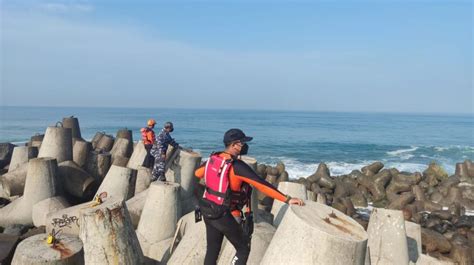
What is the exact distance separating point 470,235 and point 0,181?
37.0ft

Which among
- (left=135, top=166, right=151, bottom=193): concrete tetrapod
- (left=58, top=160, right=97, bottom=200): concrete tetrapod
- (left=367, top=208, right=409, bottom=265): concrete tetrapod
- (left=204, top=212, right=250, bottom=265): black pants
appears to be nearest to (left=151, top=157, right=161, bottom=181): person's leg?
(left=135, top=166, right=151, bottom=193): concrete tetrapod

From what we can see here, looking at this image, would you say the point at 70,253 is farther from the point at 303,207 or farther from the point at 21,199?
the point at 21,199

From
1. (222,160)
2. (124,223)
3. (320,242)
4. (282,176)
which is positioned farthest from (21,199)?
(282,176)

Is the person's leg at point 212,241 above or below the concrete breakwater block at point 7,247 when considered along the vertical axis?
above

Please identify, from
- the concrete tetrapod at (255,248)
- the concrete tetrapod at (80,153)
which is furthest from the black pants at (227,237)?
the concrete tetrapod at (80,153)

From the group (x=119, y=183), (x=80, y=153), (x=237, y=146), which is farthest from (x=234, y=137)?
A: (x=80, y=153)

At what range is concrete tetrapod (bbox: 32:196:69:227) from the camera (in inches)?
292

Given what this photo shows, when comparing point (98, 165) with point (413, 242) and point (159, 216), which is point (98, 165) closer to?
point (159, 216)

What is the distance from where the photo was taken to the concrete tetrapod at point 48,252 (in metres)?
4.53

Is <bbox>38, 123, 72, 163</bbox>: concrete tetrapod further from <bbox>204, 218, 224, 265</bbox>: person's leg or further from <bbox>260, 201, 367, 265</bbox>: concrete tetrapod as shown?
<bbox>260, 201, 367, 265</bbox>: concrete tetrapod

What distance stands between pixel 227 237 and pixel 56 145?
22.6 feet

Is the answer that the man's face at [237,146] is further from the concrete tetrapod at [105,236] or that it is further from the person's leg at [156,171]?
the person's leg at [156,171]

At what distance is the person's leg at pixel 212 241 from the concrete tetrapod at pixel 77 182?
5.24 meters

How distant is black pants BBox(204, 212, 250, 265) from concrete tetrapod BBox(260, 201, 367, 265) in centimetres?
35
